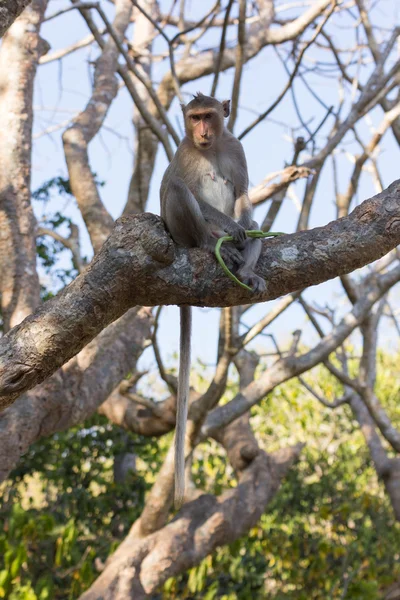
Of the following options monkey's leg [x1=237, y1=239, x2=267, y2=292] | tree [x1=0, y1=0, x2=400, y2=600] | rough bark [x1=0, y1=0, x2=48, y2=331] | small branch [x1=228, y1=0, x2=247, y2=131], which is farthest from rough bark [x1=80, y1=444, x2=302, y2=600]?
monkey's leg [x1=237, y1=239, x2=267, y2=292]

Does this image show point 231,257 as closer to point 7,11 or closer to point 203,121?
point 203,121

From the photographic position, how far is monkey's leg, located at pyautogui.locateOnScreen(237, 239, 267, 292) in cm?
280

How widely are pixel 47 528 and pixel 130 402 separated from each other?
1.37 m

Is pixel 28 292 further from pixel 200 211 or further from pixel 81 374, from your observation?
pixel 200 211

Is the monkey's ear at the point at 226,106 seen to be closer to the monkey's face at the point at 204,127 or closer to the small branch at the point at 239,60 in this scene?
the monkey's face at the point at 204,127

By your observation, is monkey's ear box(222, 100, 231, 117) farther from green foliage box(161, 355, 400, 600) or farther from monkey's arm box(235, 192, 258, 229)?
green foliage box(161, 355, 400, 600)

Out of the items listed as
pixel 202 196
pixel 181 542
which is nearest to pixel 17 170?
pixel 202 196

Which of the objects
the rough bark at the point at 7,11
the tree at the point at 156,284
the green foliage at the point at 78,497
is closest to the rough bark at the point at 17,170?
the tree at the point at 156,284

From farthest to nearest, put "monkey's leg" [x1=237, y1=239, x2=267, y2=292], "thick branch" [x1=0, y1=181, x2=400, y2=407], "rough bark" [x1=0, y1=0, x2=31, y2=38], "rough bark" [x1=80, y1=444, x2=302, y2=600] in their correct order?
1. "rough bark" [x1=80, y1=444, x2=302, y2=600]
2. "rough bark" [x1=0, y1=0, x2=31, y2=38]
3. "monkey's leg" [x1=237, y1=239, x2=267, y2=292]
4. "thick branch" [x1=0, y1=181, x2=400, y2=407]

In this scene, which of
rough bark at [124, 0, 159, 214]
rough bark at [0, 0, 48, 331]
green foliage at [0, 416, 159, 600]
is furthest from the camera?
green foliage at [0, 416, 159, 600]

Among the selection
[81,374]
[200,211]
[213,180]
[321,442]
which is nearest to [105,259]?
[200,211]

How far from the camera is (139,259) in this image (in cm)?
263

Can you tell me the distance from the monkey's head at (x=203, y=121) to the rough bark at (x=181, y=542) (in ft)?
10.7

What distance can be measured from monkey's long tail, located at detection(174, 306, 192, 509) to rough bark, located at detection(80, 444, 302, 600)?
103 inches
